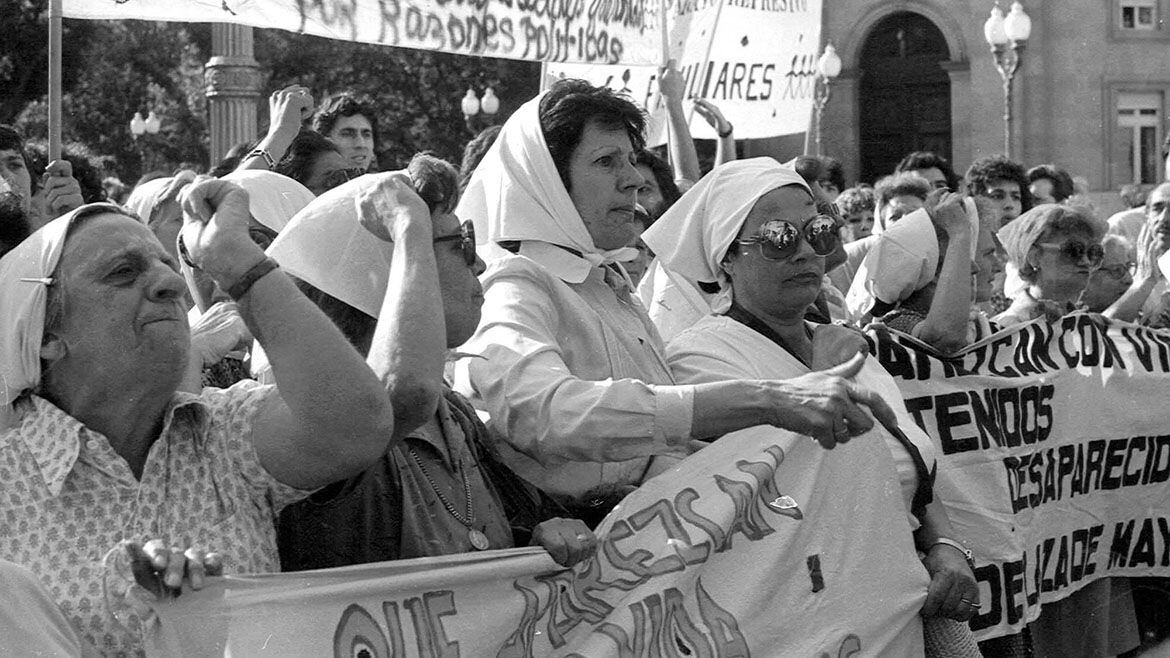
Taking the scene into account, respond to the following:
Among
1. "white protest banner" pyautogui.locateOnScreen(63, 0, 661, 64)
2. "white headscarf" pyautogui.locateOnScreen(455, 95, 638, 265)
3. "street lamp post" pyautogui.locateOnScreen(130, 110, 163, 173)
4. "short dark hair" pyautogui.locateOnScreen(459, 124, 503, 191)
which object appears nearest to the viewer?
"white headscarf" pyautogui.locateOnScreen(455, 95, 638, 265)

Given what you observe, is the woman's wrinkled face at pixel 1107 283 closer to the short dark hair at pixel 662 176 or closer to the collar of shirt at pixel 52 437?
the short dark hair at pixel 662 176

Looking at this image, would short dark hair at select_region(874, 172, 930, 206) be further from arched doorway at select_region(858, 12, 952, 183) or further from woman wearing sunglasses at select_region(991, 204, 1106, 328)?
arched doorway at select_region(858, 12, 952, 183)

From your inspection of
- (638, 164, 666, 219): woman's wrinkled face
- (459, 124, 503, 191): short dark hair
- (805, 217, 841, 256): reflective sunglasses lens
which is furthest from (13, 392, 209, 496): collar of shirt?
(638, 164, 666, 219): woman's wrinkled face

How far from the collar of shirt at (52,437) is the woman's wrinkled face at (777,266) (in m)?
1.58

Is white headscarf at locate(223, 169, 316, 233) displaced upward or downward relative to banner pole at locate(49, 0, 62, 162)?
downward

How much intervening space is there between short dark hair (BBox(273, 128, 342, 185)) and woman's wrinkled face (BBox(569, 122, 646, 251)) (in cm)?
163

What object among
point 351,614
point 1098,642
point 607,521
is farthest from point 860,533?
point 1098,642

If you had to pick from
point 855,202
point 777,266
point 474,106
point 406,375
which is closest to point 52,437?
point 406,375

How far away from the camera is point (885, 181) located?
891cm

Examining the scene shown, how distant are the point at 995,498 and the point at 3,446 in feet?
10.8

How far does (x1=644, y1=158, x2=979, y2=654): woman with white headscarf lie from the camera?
3682 mm

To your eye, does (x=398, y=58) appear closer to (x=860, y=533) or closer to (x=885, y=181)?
(x=885, y=181)

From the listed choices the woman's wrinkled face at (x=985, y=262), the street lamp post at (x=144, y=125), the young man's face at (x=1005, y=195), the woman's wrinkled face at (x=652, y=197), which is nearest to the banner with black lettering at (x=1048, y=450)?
the woman's wrinkled face at (x=985, y=262)

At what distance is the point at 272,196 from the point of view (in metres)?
4.57
